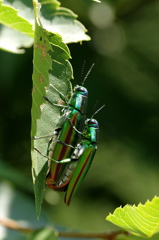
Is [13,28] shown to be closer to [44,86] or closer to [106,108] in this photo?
[44,86]

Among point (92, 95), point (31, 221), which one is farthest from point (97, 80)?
point (31, 221)

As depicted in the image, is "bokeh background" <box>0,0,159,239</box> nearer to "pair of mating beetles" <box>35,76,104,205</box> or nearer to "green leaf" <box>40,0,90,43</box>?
"pair of mating beetles" <box>35,76,104,205</box>

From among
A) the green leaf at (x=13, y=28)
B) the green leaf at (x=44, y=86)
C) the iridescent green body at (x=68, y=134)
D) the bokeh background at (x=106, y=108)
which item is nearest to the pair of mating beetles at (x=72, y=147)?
the iridescent green body at (x=68, y=134)

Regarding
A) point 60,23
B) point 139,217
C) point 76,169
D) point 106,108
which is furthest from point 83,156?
point 106,108

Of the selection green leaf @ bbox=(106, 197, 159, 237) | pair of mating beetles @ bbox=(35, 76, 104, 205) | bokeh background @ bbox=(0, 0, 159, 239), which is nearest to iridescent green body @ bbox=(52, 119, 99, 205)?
pair of mating beetles @ bbox=(35, 76, 104, 205)

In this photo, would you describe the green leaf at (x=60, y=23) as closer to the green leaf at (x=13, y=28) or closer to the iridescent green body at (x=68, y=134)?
the green leaf at (x=13, y=28)

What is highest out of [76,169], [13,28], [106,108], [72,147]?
[13,28]

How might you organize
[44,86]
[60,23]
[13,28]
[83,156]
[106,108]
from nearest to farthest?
[44,86]
[13,28]
[60,23]
[83,156]
[106,108]

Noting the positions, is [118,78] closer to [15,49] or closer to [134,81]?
[134,81]
